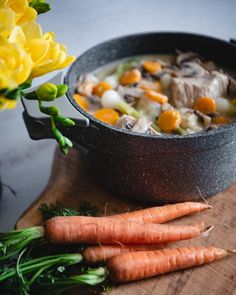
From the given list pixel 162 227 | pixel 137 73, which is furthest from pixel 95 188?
pixel 137 73

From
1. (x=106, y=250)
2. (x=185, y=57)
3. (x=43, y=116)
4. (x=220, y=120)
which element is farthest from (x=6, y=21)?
(x=185, y=57)

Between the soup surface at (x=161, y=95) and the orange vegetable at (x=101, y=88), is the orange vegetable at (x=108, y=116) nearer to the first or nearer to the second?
the soup surface at (x=161, y=95)

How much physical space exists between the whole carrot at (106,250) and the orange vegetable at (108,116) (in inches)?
13.6

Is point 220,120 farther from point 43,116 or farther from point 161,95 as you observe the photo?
point 43,116

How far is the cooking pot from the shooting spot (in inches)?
45.1

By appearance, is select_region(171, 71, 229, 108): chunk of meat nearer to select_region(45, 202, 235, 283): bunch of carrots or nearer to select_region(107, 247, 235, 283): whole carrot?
select_region(45, 202, 235, 283): bunch of carrots

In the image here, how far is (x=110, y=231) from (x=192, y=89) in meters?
0.49

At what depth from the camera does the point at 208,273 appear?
1.15 meters

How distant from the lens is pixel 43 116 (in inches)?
47.5

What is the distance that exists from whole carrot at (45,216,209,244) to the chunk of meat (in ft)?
1.26

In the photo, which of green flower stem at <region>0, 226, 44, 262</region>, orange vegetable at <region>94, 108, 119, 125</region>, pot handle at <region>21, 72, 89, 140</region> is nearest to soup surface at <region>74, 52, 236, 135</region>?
orange vegetable at <region>94, 108, 119, 125</region>

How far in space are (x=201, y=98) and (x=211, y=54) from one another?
241mm

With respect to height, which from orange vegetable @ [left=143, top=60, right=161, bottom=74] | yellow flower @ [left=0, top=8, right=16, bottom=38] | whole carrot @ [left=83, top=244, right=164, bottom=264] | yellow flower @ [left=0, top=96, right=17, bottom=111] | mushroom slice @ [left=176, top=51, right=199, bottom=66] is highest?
yellow flower @ [left=0, top=8, right=16, bottom=38]

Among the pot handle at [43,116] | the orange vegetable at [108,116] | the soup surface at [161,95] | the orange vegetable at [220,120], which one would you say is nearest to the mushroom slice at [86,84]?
the soup surface at [161,95]
